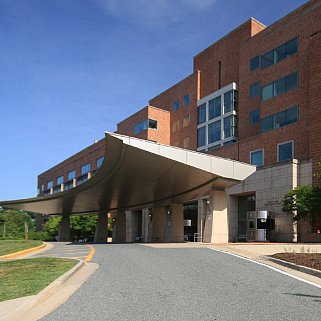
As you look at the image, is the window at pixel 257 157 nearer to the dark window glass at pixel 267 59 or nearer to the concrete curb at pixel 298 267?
the dark window glass at pixel 267 59

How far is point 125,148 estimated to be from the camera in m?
24.8

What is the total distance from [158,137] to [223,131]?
1615 cm

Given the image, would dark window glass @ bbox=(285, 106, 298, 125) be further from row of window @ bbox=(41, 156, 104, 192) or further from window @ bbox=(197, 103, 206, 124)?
row of window @ bbox=(41, 156, 104, 192)

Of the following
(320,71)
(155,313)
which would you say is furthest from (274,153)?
(155,313)

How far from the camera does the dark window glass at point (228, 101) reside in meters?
54.2

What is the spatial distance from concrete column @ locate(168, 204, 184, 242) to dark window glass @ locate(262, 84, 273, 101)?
15.3m

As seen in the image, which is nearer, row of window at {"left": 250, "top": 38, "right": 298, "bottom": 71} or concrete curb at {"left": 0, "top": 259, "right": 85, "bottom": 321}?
concrete curb at {"left": 0, "top": 259, "right": 85, "bottom": 321}

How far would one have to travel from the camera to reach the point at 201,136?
59844mm

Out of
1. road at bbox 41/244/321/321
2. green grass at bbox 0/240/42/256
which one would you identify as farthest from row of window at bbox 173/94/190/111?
road at bbox 41/244/321/321

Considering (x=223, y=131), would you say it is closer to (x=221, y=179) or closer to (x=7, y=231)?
(x=221, y=179)

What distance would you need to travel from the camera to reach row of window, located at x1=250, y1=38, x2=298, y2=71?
147ft

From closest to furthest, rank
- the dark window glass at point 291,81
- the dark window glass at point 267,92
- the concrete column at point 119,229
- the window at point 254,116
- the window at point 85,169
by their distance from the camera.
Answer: the dark window glass at point 291,81, the dark window glass at point 267,92, the window at point 254,116, the concrete column at point 119,229, the window at point 85,169

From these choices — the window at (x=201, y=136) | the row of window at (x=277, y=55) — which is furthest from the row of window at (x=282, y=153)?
the window at (x=201, y=136)

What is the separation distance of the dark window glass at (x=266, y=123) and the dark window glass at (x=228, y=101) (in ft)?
25.3
